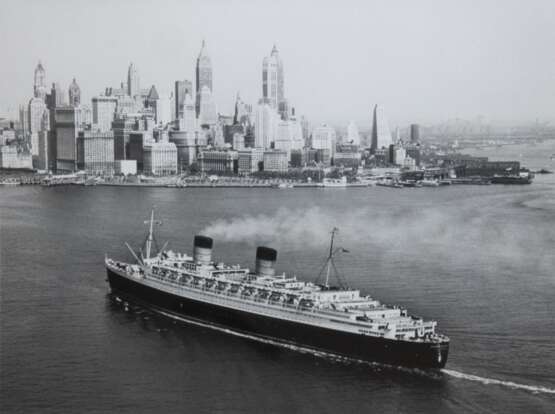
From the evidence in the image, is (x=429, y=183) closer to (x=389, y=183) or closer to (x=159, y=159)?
(x=389, y=183)

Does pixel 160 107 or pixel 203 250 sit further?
pixel 160 107

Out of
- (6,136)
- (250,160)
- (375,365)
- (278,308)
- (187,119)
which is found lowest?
(375,365)

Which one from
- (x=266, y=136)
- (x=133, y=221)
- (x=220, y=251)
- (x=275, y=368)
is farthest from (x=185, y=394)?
(x=266, y=136)

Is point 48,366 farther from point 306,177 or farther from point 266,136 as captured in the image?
point 266,136

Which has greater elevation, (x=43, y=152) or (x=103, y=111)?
(x=103, y=111)

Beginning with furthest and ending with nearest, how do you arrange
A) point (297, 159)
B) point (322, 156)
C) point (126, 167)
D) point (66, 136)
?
point (322, 156)
point (297, 159)
point (66, 136)
point (126, 167)

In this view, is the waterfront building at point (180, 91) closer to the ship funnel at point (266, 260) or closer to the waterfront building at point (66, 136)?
the waterfront building at point (66, 136)

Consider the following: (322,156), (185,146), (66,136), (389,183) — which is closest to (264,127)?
(322,156)

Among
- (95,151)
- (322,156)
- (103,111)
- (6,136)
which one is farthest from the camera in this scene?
(103,111)
